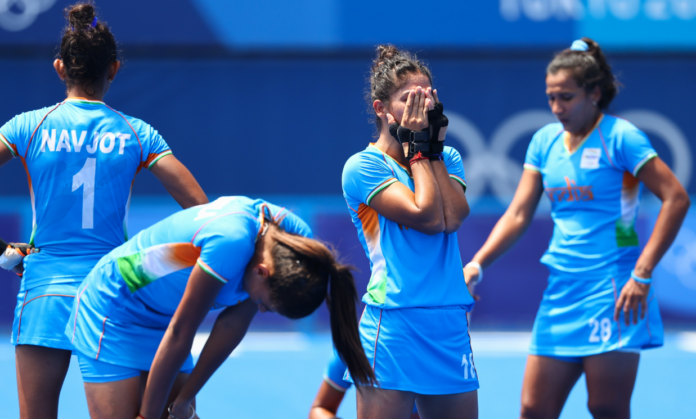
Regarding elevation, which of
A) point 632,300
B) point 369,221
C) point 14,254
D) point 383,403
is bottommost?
point 383,403

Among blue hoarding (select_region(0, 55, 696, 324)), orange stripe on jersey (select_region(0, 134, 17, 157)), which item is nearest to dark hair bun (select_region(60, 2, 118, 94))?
orange stripe on jersey (select_region(0, 134, 17, 157))

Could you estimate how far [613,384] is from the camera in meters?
2.76

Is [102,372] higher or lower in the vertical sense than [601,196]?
lower

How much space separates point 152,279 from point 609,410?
1874 millimetres

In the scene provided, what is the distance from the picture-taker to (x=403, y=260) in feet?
7.30

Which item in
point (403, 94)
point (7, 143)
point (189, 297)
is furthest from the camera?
point (7, 143)

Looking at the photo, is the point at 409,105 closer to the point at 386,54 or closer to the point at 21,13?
the point at 386,54

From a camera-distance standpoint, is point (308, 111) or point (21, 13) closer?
point (21, 13)

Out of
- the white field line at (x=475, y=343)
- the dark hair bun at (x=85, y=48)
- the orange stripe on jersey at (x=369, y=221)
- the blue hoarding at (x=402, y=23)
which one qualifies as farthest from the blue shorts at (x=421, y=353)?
the blue hoarding at (x=402, y=23)

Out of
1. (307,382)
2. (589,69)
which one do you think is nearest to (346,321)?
(589,69)

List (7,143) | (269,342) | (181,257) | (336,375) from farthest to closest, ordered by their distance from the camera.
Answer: (269,342)
(336,375)
(7,143)
(181,257)

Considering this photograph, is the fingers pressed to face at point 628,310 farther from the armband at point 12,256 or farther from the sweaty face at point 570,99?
the armband at point 12,256

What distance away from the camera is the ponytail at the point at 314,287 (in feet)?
6.16

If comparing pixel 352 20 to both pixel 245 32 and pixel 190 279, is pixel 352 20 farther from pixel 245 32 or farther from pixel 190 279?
pixel 190 279
